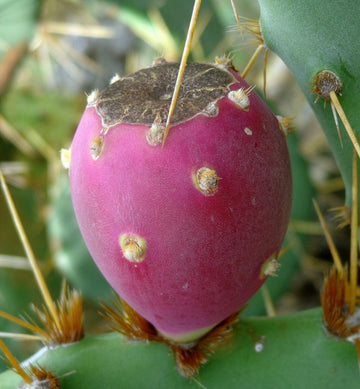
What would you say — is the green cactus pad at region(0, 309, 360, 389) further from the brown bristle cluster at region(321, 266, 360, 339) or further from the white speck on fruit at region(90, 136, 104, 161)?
the white speck on fruit at region(90, 136, 104, 161)

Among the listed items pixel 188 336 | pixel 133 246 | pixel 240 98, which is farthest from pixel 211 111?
pixel 188 336

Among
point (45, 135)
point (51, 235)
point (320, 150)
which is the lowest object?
point (320, 150)

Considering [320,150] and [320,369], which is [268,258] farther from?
[320,150]

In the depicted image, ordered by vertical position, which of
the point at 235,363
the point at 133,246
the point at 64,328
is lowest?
the point at 235,363

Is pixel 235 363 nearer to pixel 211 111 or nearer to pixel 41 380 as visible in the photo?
pixel 41 380

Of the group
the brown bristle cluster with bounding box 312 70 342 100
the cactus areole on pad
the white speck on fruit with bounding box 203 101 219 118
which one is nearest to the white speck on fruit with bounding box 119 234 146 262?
the cactus areole on pad

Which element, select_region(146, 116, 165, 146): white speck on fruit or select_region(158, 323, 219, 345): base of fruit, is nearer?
select_region(146, 116, 165, 146): white speck on fruit

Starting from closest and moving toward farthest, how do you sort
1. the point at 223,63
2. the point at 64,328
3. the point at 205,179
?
1. the point at 205,179
2. the point at 223,63
3. the point at 64,328

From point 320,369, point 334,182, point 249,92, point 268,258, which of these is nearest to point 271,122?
point 249,92
